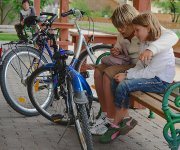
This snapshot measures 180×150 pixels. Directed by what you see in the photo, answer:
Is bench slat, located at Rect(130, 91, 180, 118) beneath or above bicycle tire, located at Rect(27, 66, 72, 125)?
above

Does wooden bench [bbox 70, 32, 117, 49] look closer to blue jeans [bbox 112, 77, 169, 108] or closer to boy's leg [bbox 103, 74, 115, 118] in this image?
boy's leg [bbox 103, 74, 115, 118]

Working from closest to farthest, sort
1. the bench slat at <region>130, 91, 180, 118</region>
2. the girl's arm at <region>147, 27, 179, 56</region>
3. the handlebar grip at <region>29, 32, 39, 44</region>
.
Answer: the bench slat at <region>130, 91, 180, 118</region>
the girl's arm at <region>147, 27, 179, 56</region>
the handlebar grip at <region>29, 32, 39, 44</region>

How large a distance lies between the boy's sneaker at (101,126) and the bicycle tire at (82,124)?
0.63 m

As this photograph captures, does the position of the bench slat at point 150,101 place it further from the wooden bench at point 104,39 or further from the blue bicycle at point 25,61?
the wooden bench at point 104,39

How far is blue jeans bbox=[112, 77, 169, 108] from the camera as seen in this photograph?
3.86m

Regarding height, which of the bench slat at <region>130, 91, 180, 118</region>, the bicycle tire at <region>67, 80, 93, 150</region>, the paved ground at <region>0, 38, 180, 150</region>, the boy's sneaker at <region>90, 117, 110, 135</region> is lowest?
the paved ground at <region>0, 38, 180, 150</region>

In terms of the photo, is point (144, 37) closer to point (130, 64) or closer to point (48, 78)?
point (130, 64)

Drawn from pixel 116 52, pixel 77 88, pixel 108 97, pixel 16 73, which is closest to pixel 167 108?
pixel 77 88

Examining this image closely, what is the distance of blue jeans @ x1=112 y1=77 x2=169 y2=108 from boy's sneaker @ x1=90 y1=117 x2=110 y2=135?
39 cm

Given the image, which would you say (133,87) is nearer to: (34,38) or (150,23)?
(150,23)

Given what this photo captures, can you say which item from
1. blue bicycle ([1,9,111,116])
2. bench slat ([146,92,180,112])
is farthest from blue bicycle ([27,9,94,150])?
bench slat ([146,92,180,112])

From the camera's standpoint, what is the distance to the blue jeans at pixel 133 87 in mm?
3863

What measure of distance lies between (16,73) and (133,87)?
1.99m

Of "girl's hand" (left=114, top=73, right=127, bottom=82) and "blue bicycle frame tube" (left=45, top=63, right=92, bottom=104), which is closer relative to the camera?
"blue bicycle frame tube" (left=45, top=63, right=92, bottom=104)
